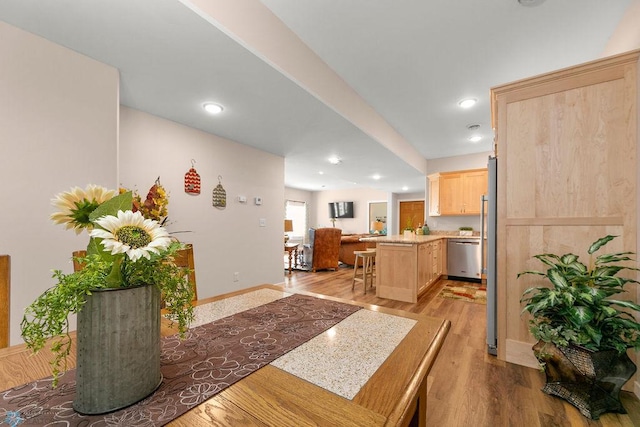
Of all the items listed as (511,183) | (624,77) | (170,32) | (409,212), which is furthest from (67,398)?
(409,212)

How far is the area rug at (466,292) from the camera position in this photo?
4004 mm

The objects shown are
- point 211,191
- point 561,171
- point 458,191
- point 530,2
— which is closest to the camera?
point 530,2

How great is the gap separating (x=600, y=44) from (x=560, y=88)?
0.78 metres

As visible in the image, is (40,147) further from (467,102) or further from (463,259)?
(463,259)

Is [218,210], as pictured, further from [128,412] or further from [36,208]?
[128,412]

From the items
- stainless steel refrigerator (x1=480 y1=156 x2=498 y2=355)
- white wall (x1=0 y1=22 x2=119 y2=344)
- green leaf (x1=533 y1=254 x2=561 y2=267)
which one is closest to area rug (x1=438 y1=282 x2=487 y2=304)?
stainless steel refrigerator (x1=480 y1=156 x2=498 y2=355)

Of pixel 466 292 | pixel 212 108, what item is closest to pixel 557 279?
pixel 466 292

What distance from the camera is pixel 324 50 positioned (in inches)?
91.4

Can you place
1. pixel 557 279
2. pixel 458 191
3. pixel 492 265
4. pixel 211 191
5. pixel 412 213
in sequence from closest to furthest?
pixel 557 279 < pixel 492 265 < pixel 211 191 < pixel 458 191 < pixel 412 213

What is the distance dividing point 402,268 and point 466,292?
1.37 m

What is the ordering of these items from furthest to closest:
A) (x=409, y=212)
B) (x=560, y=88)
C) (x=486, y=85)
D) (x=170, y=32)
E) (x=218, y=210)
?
(x=409, y=212), (x=218, y=210), (x=486, y=85), (x=560, y=88), (x=170, y=32)

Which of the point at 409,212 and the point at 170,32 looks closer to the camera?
the point at 170,32

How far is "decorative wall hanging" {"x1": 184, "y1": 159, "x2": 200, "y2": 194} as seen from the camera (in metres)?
3.38

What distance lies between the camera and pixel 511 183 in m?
2.16
